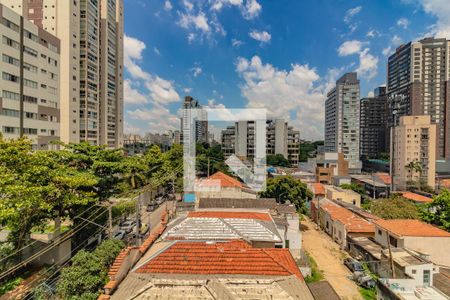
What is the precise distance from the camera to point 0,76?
17.5 metres

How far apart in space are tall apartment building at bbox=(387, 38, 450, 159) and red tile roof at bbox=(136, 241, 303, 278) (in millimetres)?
54832

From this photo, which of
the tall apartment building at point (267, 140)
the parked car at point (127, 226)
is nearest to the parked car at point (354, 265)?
the parked car at point (127, 226)

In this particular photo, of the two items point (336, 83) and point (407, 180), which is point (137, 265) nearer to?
point (407, 180)

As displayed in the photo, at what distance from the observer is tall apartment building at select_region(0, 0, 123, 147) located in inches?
1022

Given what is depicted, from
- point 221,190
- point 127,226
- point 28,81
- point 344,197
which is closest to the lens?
point 127,226

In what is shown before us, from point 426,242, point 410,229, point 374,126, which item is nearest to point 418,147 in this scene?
point 374,126

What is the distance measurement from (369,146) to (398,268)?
63.7m

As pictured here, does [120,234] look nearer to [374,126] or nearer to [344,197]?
[344,197]

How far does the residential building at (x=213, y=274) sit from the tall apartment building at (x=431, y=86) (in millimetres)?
55071

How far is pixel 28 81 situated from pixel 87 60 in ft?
32.2

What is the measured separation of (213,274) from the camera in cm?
559

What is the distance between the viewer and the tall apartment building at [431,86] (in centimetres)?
4931

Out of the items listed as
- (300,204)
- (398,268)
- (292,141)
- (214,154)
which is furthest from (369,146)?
(398,268)

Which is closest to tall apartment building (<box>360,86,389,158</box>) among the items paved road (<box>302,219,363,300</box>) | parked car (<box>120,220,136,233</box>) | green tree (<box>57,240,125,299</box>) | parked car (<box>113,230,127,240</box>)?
paved road (<box>302,219,363,300</box>)
